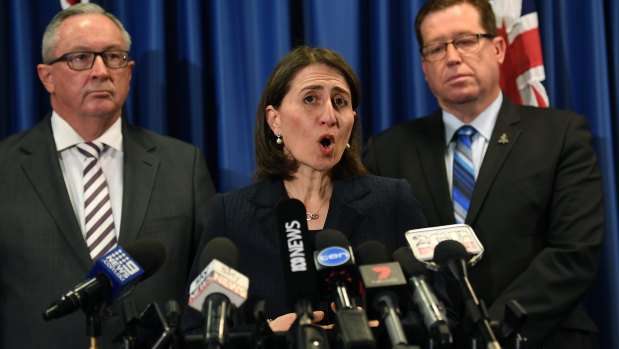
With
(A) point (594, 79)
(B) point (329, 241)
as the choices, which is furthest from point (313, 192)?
(A) point (594, 79)

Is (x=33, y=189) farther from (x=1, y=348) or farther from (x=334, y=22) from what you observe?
(x=334, y=22)

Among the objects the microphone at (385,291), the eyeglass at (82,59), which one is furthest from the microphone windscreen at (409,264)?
the eyeglass at (82,59)

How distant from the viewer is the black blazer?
7.06 ft

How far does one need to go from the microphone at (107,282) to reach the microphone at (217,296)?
24cm

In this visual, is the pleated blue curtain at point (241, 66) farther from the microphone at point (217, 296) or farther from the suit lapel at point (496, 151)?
the microphone at point (217, 296)

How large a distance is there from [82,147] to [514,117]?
197cm

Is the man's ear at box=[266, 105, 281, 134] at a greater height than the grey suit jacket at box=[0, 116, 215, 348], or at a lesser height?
greater

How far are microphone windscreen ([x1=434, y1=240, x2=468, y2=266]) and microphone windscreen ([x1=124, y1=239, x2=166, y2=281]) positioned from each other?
2.25 ft

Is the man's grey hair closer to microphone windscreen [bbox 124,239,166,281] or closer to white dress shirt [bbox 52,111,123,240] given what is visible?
white dress shirt [bbox 52,111,123,240]

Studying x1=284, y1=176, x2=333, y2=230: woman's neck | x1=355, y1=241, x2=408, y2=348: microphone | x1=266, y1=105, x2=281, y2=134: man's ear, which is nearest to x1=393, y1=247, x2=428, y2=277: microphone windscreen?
x1=355, y1=241, x2=408, y2=348: microphone

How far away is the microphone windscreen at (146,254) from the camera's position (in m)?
1.54

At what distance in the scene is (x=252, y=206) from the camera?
2295 millimetres

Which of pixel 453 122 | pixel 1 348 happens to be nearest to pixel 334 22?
pixel 453 122

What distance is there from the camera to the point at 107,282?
1442mm
